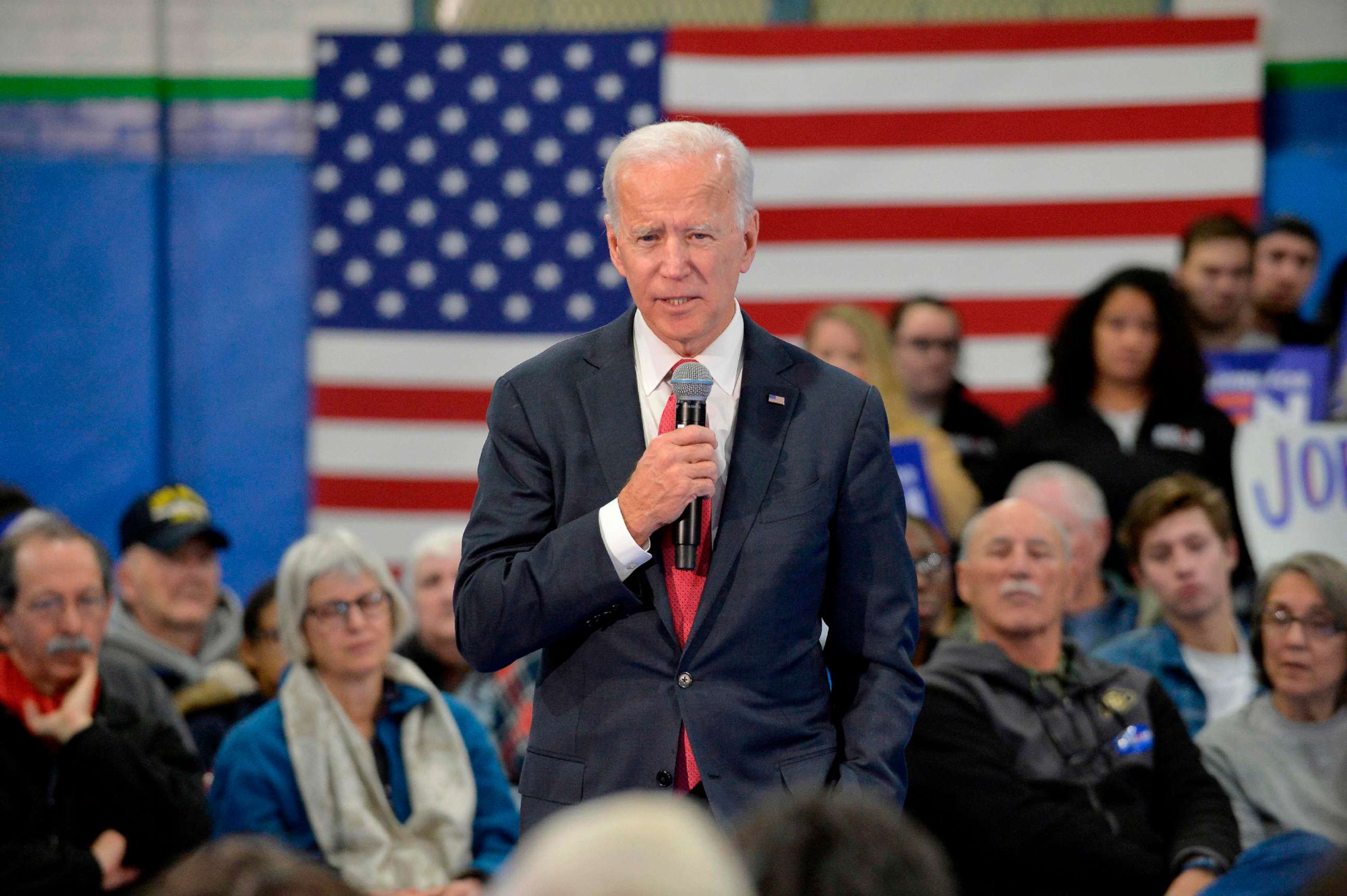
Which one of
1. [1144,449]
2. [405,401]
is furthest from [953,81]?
[405,401]

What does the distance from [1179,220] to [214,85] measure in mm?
3846

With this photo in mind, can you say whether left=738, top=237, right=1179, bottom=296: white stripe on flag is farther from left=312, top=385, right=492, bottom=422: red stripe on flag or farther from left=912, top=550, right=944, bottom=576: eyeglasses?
left=912, top=550, right=944, bottom=576: eyeglasses

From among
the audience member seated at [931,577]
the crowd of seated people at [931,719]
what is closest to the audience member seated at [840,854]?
the crowd of seated people at [931,719]

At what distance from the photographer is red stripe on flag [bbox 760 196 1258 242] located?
18.7ft

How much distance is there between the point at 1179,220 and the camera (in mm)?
5695

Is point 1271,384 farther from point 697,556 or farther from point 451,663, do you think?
point 697,556

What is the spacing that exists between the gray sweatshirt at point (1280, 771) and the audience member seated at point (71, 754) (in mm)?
2186

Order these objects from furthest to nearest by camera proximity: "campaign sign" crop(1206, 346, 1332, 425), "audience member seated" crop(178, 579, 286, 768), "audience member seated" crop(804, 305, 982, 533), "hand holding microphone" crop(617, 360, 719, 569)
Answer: "campaign sign" crop(1206, 346, 1332, 425) → "audience member seated" crop(804, 305, 982, 533) → "audience member seated" crop(178, 579, 286, 768) → "hand holding microphone" crop(617, 360, 719, 569)

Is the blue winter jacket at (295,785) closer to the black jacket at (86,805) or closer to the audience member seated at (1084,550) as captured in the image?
the black jacket at (86,805)

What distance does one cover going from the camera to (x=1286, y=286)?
5.00 metres

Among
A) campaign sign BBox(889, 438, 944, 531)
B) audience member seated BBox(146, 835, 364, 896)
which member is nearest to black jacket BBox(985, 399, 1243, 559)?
campaign sign BBox(889, 438, 944, 531)

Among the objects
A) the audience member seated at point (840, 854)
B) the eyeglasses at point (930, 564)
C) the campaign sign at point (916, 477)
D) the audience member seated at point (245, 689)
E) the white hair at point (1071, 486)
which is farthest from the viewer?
the campaign sign at point (916, 477)

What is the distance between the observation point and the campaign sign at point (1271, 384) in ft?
15.0

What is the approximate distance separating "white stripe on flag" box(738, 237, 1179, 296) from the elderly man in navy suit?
3862mm
